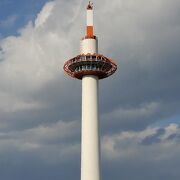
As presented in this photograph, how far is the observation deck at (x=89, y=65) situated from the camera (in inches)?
5177

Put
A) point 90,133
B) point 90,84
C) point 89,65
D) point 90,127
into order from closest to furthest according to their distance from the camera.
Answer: point 90,133 < point 90,127 < point 90,84 < point 89,65

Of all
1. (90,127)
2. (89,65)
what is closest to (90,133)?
(90,127)

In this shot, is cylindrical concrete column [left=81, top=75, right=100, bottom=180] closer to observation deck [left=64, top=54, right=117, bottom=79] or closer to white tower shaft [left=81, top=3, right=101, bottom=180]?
white tower shaft [left=81, top=3, right=101, bottom=180]

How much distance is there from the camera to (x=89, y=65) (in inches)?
5202

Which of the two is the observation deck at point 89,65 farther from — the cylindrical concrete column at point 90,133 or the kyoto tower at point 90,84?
the cylindrical concrete column at point 90,133

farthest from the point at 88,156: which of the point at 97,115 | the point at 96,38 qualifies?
the point at 96,38

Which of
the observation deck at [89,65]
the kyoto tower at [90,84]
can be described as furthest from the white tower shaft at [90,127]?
the observation deck at [89,65]

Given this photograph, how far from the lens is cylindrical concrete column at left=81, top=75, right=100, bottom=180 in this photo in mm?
122438

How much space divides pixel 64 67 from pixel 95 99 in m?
16.7

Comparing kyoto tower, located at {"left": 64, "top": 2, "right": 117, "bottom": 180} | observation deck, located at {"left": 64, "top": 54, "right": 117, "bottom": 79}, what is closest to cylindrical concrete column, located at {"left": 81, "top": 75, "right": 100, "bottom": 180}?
kyoto tower, located at {"left": 64, "top": 2, "right": 117, "bottom": 180}

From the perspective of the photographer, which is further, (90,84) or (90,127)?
(90,84)

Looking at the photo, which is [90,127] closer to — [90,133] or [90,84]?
[90,133]

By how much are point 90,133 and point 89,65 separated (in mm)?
21369

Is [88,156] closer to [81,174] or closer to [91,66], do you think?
[81,174]
